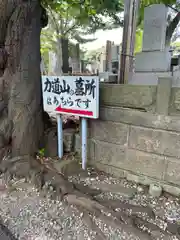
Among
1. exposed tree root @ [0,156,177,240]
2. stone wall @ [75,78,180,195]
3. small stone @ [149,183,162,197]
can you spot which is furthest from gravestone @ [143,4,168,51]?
exposed tree root @ [0,156,177,240]

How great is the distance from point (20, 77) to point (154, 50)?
3421 mm

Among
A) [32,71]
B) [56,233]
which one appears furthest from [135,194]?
[32,71]

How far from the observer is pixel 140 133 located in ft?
8.39

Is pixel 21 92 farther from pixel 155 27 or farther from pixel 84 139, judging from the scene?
pixel 155 27

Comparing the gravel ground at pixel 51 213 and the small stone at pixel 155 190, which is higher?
the small stone at pixel 155 190

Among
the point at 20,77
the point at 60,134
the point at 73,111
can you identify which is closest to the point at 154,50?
the point at 73,111

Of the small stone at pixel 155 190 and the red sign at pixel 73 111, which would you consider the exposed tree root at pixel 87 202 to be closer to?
the small stone at pixel 155 190

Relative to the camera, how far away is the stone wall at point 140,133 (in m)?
2.32

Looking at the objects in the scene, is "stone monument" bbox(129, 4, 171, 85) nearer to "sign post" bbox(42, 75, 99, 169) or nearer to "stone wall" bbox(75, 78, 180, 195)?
"stone wall" bbox(75, 78, 180, 195)

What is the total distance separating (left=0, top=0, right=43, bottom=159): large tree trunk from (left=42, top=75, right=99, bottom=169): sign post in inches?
10.3

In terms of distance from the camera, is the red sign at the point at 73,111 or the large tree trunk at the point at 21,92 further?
the large tree trunk at the point at 21,92

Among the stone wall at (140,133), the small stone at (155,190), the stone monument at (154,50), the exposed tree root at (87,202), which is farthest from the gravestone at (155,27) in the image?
the exposed tree root at (87,202)

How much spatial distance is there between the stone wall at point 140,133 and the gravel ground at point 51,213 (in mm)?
248

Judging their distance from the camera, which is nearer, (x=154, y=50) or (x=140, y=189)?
(x=140, y=189)
